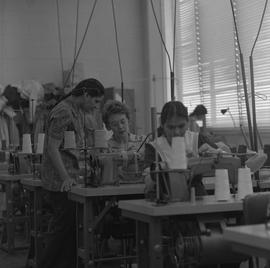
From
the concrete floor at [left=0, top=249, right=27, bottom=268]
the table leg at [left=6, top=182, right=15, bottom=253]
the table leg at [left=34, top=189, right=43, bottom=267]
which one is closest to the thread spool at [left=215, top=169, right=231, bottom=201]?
the table leg at [left=34, top=189, right=43, bottom=267]

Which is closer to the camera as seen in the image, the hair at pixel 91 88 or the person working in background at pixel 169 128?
the person working in background at pixel 169 128

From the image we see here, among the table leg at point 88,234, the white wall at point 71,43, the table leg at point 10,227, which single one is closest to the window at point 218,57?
the white wall at point 71,43

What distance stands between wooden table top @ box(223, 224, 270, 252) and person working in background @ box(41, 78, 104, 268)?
1.67 m

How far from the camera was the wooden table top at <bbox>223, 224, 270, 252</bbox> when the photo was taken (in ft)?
4.47

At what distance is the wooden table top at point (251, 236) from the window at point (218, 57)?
13.7 ft

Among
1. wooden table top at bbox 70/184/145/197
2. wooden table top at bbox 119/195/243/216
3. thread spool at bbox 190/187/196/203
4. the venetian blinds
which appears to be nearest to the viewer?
wooden table top at bbox 119/195/243/216

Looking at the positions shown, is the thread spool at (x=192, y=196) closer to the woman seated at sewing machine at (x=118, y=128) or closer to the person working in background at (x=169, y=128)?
the person working in background at (x=169, y=128)

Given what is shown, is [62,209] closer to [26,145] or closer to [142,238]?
[142,238]

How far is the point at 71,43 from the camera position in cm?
694

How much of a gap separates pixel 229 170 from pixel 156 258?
22.8 inches

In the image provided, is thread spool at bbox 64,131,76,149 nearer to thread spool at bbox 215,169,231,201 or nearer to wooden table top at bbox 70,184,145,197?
wooden table top at bbox 70,184,145,197

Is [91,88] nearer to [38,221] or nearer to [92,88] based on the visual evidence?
[92,88]

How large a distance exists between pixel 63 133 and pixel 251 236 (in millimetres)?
1843

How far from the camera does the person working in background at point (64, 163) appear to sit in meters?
3.08
